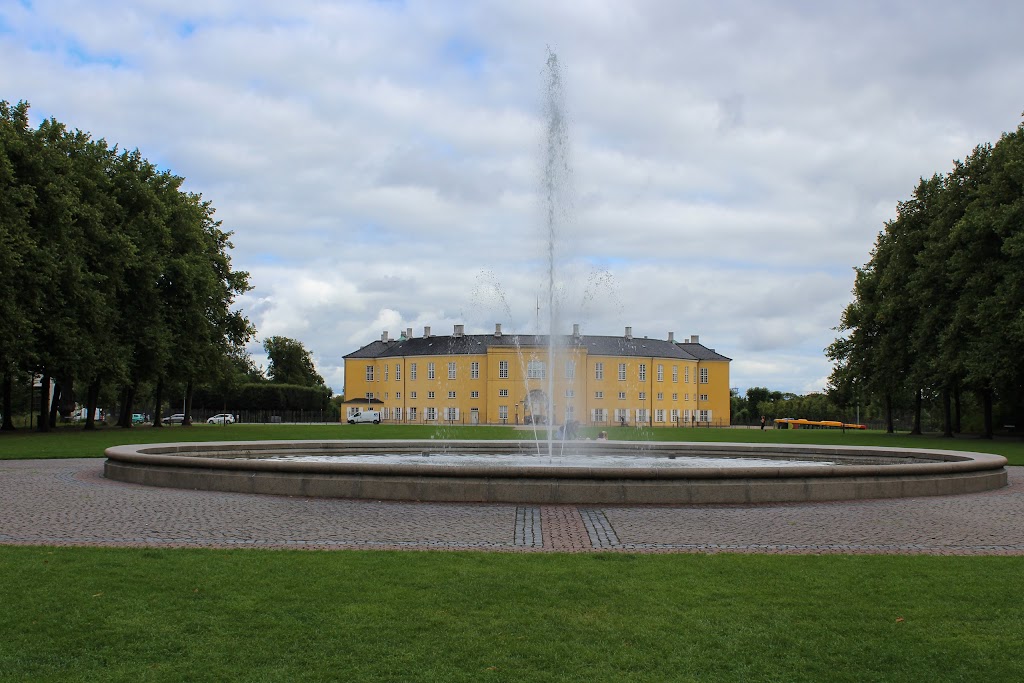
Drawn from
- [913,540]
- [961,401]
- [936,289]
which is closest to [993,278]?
[936,289]

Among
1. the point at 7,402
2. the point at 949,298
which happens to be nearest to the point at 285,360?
the point at 7,402

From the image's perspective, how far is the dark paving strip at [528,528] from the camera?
1097 cm

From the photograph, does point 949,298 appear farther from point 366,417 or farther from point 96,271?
point 366,417

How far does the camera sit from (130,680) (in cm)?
570

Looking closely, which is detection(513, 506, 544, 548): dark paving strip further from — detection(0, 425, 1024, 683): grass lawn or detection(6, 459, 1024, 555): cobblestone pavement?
detection(0, 425, 1024, 683): grass lawn

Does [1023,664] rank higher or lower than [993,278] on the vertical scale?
lower

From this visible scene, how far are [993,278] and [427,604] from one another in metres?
42.2

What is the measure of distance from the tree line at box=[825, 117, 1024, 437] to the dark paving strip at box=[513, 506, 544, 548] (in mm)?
31304

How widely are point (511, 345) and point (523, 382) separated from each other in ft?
14.9

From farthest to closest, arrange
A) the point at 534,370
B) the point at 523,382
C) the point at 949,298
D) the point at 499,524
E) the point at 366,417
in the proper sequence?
the point at 523,382
the point at 534,370
the point at 366,417
the point at 949,298
the point at 499,524

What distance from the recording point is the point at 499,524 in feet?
40.5

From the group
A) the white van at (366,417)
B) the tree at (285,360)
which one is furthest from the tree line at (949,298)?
the tree at (285,360)

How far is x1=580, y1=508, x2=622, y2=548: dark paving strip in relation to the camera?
11008 mm

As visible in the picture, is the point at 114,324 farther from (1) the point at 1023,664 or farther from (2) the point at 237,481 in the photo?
(1) the point at 1023,664
